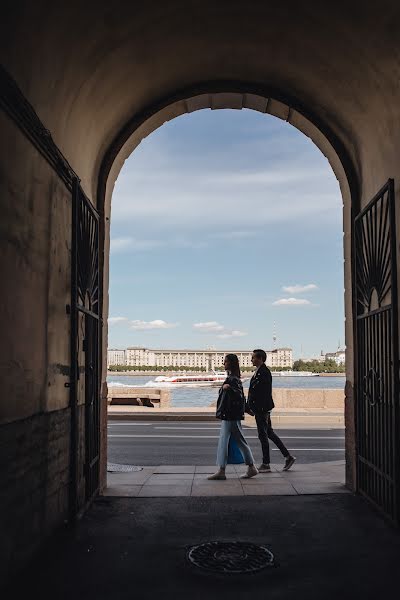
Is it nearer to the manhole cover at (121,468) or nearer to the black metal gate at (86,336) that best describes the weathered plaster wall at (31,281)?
the black metal gate at (86,336)

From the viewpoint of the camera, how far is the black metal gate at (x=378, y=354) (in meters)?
6.22

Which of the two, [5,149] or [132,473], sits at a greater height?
[5,149]

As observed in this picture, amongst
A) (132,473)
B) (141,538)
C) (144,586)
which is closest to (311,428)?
(132,473)

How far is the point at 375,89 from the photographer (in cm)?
659

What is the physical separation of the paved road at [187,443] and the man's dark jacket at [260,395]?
8.68 ft

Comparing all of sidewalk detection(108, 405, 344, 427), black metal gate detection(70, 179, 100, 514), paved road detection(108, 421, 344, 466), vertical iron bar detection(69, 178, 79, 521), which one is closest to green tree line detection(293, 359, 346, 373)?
sidewalk detection(108, 405, 344, 427)

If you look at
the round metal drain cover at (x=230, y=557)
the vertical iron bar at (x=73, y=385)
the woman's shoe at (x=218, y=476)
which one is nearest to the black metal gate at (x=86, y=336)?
the vertical iron bar at (x=73, y=385)

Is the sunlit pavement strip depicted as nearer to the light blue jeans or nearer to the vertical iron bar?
the light blue jeans

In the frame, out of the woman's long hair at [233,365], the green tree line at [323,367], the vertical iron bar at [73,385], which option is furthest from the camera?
the green tree line at [323,367]

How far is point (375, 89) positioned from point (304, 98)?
1.77 meters

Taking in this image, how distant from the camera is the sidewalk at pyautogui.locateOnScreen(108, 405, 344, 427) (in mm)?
19312

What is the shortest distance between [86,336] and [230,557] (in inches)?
113

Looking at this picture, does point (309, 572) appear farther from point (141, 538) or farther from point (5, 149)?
point (5, 149)

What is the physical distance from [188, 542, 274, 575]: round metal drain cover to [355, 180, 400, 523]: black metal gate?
5.08ft
